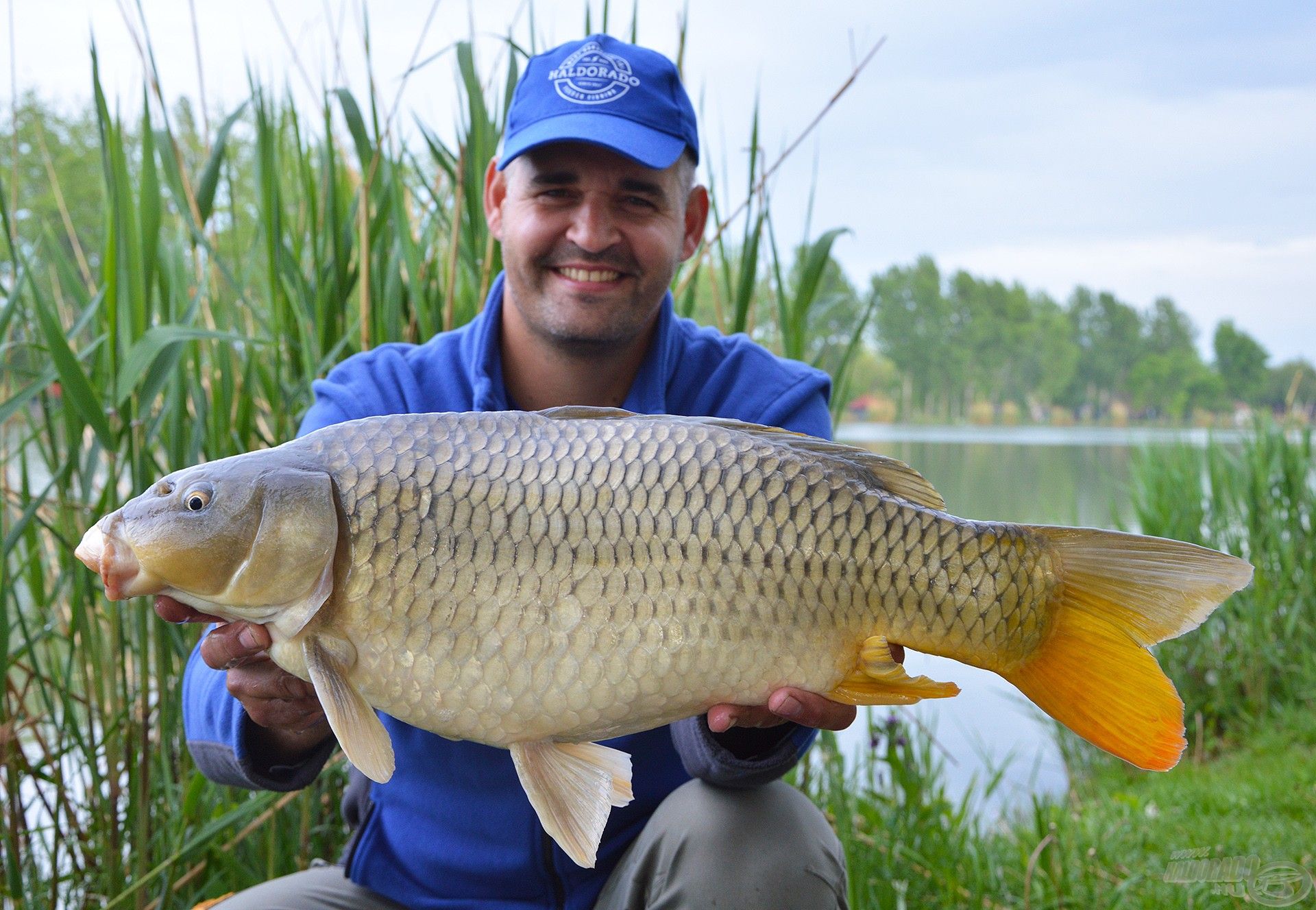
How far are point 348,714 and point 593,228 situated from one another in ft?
2.53

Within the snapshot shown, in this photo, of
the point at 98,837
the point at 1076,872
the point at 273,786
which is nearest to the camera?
the point at 273,786

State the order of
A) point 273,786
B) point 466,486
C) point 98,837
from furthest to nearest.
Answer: point 98,837 → point 273,786 → point 466,486

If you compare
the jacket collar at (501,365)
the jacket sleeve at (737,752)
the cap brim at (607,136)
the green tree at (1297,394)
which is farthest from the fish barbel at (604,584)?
the green tree at (1297,394)

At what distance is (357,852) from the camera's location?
1351 millimetres

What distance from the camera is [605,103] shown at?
1441 millimetres

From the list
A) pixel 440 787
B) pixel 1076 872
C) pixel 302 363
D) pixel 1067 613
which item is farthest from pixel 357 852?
pixel 1076 872

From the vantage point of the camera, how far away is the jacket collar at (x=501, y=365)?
55.2 inches

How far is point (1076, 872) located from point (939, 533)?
4.29 feet

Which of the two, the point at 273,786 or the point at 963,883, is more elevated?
the point at 273,786

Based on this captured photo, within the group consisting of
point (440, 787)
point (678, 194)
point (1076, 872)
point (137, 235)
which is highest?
point (678, 194)

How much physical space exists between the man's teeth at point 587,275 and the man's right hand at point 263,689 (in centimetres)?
66

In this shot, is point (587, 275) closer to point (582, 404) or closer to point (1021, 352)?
point (582, 404)

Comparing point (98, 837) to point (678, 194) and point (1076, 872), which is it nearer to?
point (678, 194)

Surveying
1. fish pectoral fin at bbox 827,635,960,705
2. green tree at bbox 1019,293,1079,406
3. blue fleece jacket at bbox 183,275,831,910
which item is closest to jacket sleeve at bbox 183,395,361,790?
blue fleece jacket at bbox 183,275,831,910
